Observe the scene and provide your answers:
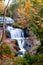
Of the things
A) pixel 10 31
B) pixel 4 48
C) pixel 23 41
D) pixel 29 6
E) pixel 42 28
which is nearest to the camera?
pixel 42 28

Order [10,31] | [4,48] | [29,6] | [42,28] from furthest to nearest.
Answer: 1. [10,31]
2. [29,6]
3. [4,48]
4. [42,28]

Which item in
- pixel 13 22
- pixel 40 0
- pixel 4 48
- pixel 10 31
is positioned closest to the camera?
pixel 40 0

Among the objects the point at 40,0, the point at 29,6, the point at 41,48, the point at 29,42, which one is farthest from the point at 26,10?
the point at 41,48

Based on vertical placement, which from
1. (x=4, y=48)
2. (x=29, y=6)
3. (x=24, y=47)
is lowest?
(x=24, y=47)

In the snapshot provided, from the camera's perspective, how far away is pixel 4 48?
1191 cm

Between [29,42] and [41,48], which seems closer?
[41,48]

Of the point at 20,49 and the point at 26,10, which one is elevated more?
the point at 26,10

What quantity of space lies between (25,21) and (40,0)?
179 inches

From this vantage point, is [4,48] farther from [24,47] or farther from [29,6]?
[24,47]

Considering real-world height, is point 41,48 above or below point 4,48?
above

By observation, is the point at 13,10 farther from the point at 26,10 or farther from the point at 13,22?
the point at 26,10

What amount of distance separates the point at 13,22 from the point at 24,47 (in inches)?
208

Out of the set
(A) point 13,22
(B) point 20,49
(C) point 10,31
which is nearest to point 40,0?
(B) point 20,49

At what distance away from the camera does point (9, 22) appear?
68.9ft
